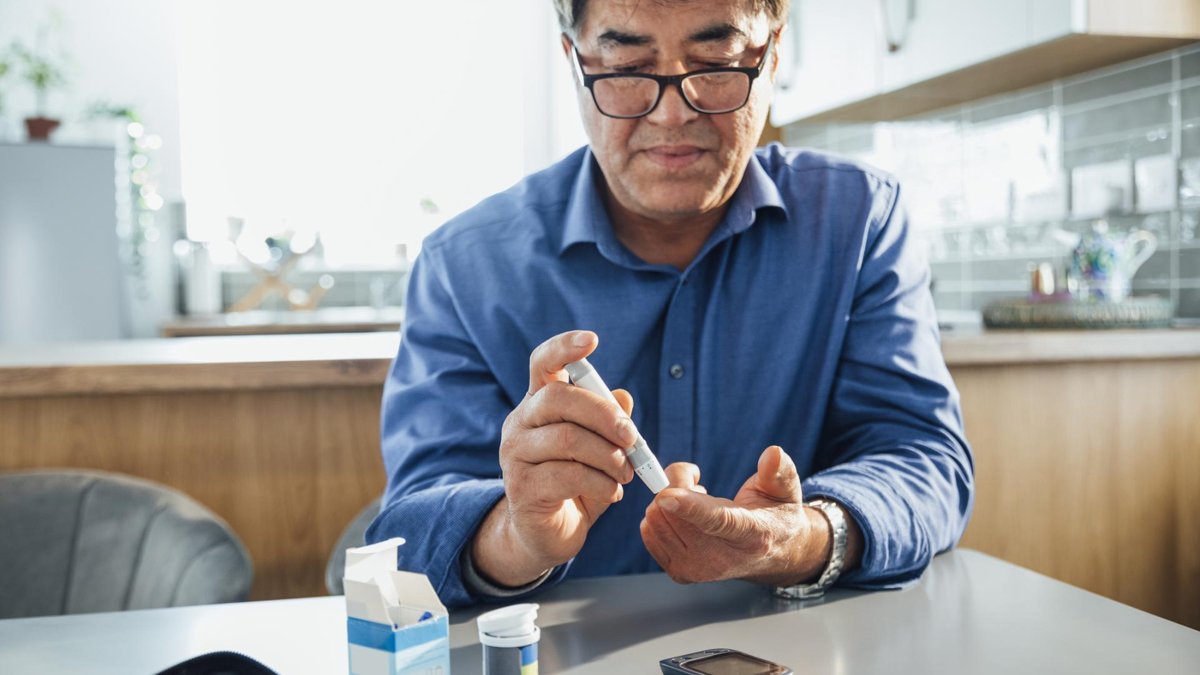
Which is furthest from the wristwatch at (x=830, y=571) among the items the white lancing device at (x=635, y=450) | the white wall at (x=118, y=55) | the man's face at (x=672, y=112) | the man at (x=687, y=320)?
the white wall at (x=118, y=55)

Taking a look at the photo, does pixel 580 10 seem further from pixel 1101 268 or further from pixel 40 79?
pixel 40 79

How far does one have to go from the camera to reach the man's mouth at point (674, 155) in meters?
1.16

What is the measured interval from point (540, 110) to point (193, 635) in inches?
178

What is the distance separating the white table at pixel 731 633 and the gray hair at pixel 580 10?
0.59 metres

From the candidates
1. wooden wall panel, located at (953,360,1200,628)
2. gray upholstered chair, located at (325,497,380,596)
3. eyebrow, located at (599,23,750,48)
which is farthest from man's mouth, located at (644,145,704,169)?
wooden wall panel, located at (953,360,1200,628)

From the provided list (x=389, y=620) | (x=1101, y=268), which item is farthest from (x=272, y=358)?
(x=1101, y=268)

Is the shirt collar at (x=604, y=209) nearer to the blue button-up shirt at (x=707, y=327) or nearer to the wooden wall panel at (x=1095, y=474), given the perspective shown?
the blue button-up shirt at (x=707, y=327)

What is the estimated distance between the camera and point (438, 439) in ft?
3.70

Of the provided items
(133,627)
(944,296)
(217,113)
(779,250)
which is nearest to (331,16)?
Result: (217,113)

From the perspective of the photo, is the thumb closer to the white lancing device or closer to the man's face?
the white lancing device

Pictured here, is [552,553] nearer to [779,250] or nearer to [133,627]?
[133,627]

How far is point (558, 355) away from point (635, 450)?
100mm

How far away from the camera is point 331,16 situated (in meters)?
4.95

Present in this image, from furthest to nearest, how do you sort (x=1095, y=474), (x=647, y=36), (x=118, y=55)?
(x=118, y=55) → (x=1095, y=474) → (x=647, y=36)
